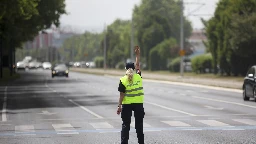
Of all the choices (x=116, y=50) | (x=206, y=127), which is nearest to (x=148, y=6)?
(x=116, y=50)

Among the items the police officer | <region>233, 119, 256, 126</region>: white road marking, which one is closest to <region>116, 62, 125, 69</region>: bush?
<region>233, 119, 256, 126</region>: white road marking

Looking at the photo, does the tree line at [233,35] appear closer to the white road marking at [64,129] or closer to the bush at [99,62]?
the white road marking at [64,129]

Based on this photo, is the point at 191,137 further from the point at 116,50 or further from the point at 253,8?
the point at 116,50

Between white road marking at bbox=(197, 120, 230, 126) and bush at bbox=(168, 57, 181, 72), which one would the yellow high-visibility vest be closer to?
white road marking at bbox=(197, 120, 230, 126)

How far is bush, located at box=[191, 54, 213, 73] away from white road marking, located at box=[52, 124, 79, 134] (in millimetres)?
74962

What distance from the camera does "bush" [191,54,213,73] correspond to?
96.7 meters

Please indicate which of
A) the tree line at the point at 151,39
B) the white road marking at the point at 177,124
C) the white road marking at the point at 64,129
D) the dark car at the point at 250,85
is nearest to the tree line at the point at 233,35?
the tree line at the point at 151,39

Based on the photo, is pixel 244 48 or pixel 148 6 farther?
pixel 148 6

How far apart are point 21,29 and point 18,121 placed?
46876mm

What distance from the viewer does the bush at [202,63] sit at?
9669cm

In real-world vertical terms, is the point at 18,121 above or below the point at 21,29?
below

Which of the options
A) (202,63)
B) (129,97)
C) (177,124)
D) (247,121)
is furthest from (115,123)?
(202,63)

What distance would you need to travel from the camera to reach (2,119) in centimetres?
2500

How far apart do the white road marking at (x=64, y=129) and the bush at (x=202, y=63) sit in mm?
74962
